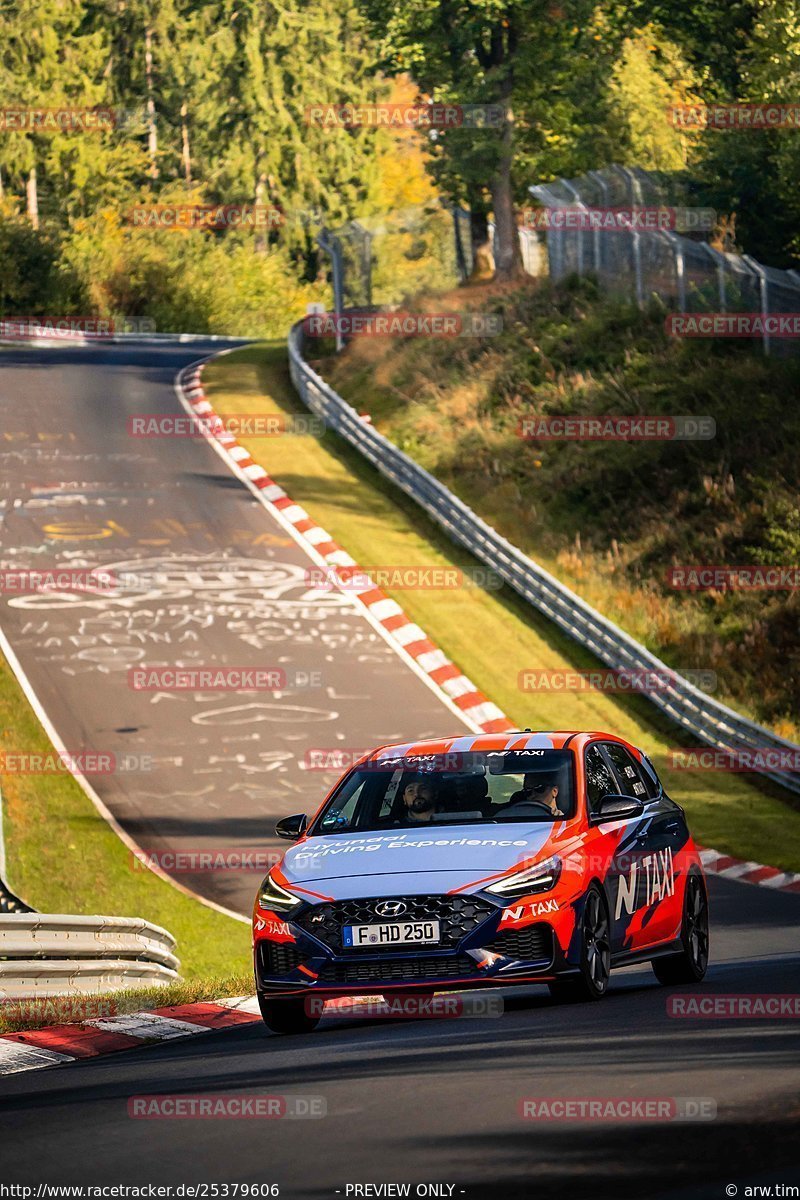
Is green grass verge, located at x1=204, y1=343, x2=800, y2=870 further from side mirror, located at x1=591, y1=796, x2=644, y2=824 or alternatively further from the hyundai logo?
the hyundai logo

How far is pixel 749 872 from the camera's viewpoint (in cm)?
1970

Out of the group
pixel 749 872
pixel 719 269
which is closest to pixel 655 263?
pixel 719 269

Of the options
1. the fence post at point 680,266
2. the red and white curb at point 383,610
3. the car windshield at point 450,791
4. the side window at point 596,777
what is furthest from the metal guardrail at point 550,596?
the car windshield at point 450,791

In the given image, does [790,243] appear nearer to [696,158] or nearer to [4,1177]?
[696,158]

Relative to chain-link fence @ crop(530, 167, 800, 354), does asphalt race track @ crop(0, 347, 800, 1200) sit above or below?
below

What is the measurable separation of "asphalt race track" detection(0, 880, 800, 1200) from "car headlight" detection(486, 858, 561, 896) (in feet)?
2.27

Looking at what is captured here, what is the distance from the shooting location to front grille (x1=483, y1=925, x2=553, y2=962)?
31.3ft

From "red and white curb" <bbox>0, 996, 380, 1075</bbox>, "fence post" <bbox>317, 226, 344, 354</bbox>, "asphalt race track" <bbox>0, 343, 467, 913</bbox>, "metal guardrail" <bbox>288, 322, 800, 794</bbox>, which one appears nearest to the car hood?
"red and white curb" <bbox>0, 996, 380, 1075</bbox>

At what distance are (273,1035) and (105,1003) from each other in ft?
5.81

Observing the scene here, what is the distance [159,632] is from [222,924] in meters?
10.2

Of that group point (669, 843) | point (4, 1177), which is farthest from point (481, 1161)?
point (669, 843)

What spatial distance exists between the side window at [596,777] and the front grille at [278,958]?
6.90 feet

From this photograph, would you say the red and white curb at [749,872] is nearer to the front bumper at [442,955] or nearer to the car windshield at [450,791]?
the car windshield at [450,791]

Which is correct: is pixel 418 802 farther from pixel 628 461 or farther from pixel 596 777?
pixel 628 461
